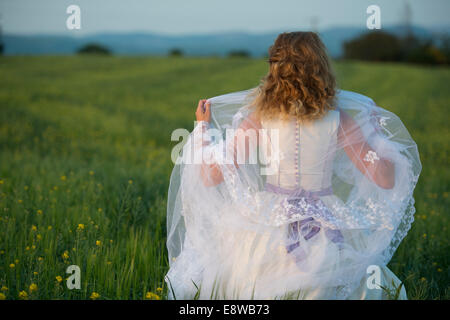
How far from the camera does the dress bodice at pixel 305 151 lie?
248 centimetres

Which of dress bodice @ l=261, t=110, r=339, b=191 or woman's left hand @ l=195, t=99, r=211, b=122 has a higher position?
woman's left hand @ l=195, t=99, r=211, b=122

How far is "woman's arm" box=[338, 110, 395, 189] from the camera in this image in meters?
2.55

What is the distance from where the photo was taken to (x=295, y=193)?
2.54 m

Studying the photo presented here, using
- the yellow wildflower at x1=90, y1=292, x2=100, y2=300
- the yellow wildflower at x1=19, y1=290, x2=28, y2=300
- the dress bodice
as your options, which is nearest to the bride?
the dress bodice

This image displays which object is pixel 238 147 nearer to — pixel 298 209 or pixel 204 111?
pixel 204 111

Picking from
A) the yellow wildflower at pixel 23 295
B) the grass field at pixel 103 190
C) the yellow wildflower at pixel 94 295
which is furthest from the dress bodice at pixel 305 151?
the yellow wildflower at pixel 23 295

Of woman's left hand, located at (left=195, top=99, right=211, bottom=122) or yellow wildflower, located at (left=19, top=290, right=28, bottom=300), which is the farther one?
woman's left hand, located at (left=195, top=99, right=211, bottom=122)

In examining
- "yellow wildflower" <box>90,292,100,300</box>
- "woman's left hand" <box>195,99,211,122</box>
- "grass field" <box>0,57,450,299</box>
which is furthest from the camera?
"grass field" <box>0,57,450,299</box>

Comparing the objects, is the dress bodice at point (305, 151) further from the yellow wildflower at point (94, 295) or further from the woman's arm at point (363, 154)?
the yellow wildflower at point (94, 295)

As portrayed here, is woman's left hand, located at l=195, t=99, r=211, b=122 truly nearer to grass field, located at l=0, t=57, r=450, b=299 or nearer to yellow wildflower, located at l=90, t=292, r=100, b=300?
grass field, located at l=0, t=57, r=450, b=299

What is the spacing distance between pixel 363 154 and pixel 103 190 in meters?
3.13

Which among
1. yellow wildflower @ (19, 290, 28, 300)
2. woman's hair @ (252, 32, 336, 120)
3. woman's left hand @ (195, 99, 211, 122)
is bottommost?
yellow wildflower @ (19, 290, 28, 300)

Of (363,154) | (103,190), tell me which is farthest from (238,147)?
(103,190)

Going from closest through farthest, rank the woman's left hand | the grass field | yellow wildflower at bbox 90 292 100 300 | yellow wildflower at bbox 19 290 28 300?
yellow wildflower at bbox 19 290 28 300 → yellow wildflower at bbox 90 292 100 300 → the woman's left hand → the grass field
